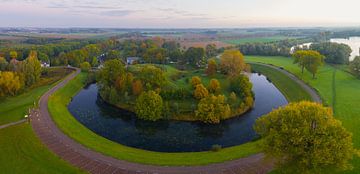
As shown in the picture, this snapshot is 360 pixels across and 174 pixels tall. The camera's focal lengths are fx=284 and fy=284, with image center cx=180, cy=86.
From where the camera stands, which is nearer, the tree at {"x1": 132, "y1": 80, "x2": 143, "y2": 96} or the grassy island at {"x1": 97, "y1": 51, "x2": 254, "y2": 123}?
the grassy island at {"x1": 97, "y1": 51, "x2": 254, "y2": 123}

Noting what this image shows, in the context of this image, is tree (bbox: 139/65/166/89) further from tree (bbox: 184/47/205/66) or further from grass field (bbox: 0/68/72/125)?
tree (bbox: 184/47/205/66)

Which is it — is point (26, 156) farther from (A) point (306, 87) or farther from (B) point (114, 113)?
(A) point (306, 87)

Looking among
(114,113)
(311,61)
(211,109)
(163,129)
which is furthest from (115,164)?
(311,61)

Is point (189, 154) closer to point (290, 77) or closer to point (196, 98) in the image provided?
point (196, 98)

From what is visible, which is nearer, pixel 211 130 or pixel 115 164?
pixel 115 164

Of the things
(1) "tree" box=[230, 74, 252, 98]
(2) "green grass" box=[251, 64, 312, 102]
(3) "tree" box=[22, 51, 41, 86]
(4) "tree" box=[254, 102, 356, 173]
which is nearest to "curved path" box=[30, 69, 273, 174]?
(4) "tree" box=[254, 102, 356, 173]

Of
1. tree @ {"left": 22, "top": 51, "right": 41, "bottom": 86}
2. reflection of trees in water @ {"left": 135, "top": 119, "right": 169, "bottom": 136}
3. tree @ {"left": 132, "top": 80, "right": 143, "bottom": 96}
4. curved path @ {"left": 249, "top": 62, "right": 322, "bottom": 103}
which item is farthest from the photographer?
tree @ {"left": 22, "top": 51, "right": 41, "bottom": 86}

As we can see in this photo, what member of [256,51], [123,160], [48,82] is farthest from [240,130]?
[256,51]
